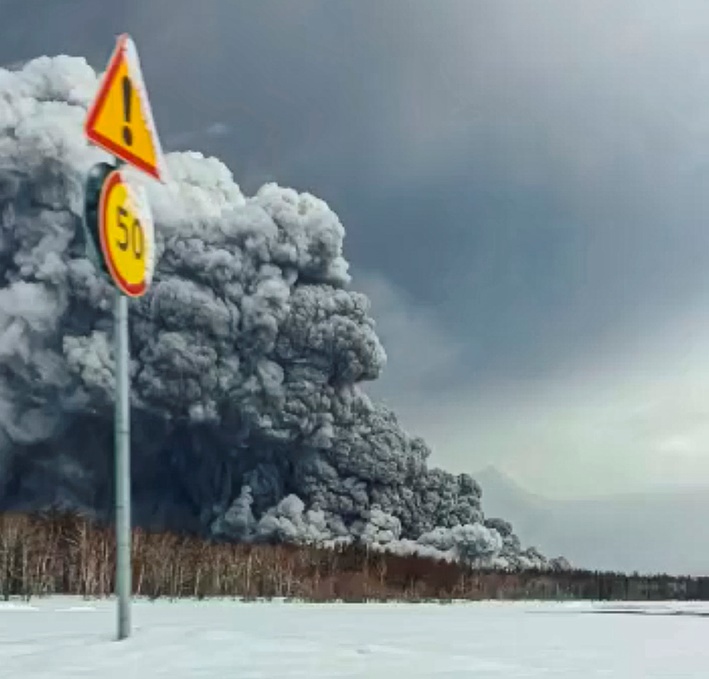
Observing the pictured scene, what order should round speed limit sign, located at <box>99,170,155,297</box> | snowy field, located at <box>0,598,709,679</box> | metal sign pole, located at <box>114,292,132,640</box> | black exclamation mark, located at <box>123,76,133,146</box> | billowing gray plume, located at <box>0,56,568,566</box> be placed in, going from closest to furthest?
1. snowy field, located at <box>0,598,709,679</box>
2. metal sign pole, located at <box>114,292,132,640</box>
3. round speed limit sign, located at <box>99,170,155,297</box>
4. black exclamation mark, located at <box>123,76,133,146</box>
5. billowing gray plume, located at <box>0,56,568,566</box>

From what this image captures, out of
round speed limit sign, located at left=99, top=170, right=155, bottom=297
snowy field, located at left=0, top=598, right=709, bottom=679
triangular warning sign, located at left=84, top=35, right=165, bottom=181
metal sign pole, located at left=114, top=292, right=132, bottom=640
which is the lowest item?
snowy field, located at left=0, top=598, right=709, bottom=679

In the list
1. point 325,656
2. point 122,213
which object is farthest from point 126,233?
point 325,656

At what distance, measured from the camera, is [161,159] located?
6.13m

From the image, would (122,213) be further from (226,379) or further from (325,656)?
(226,379)

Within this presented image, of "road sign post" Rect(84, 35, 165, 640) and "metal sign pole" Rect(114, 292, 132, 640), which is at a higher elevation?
"road sign post" Rect(84, 35, 165, 640)

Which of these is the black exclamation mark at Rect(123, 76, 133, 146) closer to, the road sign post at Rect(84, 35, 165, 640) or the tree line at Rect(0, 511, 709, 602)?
the road sign post at Rect(84, 35, 165, 640)

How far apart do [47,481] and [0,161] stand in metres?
18.0

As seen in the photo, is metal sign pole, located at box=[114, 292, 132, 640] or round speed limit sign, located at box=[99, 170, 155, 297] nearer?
metal sign pole, located at box=[114, 292, 132, 640]

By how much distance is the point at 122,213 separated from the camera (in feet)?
19.0

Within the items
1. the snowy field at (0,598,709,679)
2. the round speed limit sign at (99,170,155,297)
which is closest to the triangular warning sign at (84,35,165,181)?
the round speed limit sign at (99,170,155,297)

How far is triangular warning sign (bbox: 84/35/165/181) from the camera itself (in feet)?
18.8

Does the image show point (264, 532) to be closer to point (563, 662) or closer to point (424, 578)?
point (424, 578)

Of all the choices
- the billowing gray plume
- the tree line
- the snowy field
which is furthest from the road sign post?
the billowing gray plume

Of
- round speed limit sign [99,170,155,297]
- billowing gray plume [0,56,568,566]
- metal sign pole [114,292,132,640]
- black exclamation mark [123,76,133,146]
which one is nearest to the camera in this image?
metal sign pole [114,292,132,640]
